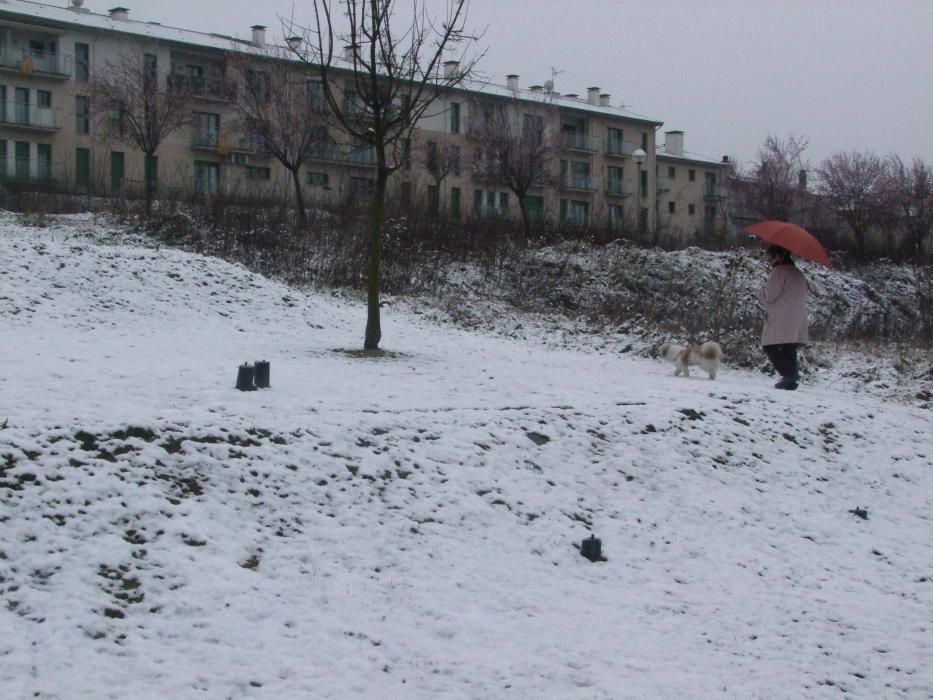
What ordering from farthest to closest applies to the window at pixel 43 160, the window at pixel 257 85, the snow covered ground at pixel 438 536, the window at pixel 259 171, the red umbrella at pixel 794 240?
1. the window at pixel 259 171
2. the window at pixel 43 160
3. the window at pixel 257 85
4. the red umbrella at pixel 794 240
5. the snow covered ground at pixel 438 536

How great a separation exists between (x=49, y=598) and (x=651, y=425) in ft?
20.2

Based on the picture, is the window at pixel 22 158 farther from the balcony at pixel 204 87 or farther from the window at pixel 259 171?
the window at pixel 259 171

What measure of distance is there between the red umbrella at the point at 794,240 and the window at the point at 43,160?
1404 inches

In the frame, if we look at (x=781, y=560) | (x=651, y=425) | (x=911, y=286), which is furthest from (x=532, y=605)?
(x=911, y=286)

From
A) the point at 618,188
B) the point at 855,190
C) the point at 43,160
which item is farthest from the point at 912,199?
the point at 43,160

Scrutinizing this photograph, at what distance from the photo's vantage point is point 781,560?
7.32m

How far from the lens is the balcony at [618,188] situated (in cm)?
A: 6059

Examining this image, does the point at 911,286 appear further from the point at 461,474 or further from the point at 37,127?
the point at 37,127

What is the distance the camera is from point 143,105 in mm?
27125

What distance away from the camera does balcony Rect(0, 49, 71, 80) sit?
135 feet

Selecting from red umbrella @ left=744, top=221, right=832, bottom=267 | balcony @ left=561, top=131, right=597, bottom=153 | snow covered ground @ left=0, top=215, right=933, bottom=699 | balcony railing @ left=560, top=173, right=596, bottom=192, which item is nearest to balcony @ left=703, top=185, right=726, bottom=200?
balcony @ left=561, top=131, right=597, bottom=153

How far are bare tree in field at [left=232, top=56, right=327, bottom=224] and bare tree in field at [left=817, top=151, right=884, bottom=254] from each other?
2792 cm

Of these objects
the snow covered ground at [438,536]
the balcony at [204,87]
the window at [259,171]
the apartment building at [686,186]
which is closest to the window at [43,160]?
the balcony at [204,87]

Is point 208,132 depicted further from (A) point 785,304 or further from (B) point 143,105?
(A) point 785,304
